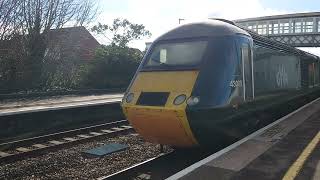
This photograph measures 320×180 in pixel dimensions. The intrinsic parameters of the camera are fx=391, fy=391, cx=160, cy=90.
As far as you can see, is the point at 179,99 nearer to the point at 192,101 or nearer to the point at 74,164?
the point at 192,101

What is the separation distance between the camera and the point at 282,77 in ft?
43.6

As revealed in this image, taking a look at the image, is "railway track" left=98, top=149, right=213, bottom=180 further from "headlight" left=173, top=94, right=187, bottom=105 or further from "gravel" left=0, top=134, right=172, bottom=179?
"headlight" left=173, top=94, right=187, bottom=105

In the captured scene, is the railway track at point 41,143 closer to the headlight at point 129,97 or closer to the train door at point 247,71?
the headlight at point 129,97

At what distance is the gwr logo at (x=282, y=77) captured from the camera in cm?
1258

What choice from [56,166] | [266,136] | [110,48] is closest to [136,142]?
[56,166]

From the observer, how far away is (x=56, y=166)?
8477 millimetres

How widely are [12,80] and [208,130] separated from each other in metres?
21.2

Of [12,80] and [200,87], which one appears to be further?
[12,80]

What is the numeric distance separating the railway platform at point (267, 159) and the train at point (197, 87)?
0.65 meters

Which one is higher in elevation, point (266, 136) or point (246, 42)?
point (246, 42)

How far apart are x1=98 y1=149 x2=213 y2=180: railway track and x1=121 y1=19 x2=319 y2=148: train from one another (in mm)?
500

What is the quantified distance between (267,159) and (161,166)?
7.62ft

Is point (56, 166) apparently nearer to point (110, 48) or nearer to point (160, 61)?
point (160, 61)

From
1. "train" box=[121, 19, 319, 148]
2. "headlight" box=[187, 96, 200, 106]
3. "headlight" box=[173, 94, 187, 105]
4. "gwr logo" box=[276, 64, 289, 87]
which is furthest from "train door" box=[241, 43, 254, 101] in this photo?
"gwr logo" box=[276, 64, 289, 87]
